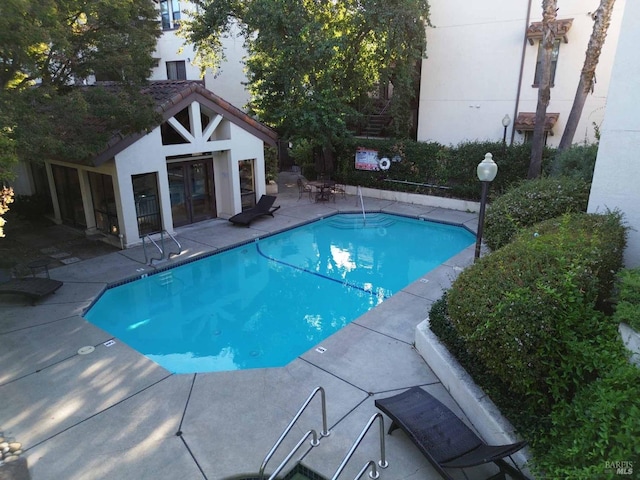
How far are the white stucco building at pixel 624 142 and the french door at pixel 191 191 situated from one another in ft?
39.1

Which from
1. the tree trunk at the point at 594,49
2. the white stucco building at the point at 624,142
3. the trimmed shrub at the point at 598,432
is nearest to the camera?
the trimmed shrub at the point at 598,432

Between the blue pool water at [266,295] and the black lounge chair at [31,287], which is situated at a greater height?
the black lounge chair at [31,287]

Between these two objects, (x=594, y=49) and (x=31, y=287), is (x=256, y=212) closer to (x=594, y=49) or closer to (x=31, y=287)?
(x=31, y=287)

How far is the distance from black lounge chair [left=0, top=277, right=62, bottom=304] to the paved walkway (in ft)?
1.00

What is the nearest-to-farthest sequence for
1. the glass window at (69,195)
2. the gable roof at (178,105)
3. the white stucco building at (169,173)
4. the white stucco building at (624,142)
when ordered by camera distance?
the white stucco building at (624,142), the gable roof at (178,105), the white stucco building at (169,173), the glass window at (69,195)

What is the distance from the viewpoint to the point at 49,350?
7523mm

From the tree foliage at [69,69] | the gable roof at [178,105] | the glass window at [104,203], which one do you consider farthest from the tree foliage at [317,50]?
the glass window at [104,203]

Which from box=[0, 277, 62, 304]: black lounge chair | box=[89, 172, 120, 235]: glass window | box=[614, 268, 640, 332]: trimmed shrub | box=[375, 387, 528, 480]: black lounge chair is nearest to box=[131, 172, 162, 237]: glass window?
box=[89, 172, 120, 235]: glass window

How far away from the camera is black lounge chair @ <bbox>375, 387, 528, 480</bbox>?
442 centimetres

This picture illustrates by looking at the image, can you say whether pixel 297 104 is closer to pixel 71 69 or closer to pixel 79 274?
pixel 71 69

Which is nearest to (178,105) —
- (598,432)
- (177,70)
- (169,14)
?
(598,432)

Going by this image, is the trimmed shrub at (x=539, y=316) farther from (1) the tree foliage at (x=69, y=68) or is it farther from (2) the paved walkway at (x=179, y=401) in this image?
(1) the tree foliage at (x=69, y=68)

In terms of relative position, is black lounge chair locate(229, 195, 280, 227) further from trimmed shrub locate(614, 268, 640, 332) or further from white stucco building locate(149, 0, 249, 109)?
white stucco building locate(149, 0, 249, 109)

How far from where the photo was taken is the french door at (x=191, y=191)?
1469cm
